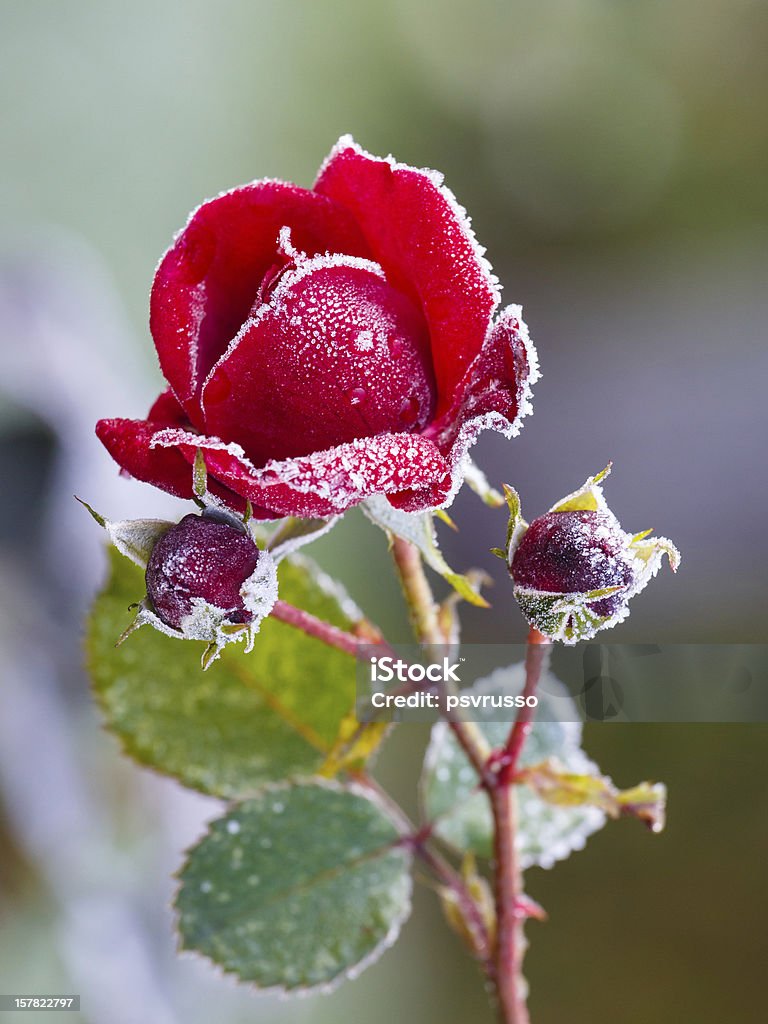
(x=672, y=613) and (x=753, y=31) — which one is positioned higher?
(x=753, y=31)

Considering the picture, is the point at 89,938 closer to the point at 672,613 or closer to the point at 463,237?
the point at 463,237

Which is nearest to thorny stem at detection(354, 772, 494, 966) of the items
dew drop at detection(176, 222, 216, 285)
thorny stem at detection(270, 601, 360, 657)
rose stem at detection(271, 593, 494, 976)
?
rose stem at detection(271, 593, 494, 976)

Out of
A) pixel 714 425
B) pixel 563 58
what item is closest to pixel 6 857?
pixel 714 425

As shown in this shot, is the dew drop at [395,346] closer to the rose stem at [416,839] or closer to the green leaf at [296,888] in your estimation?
the rose stem at [416,839]

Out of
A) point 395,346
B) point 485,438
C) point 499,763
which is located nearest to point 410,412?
point 395,346

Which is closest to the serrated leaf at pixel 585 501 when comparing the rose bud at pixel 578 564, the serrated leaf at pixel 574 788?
the rose bud at pixel 578 564

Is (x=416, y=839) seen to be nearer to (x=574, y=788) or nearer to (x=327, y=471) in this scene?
(x=574, y=788)

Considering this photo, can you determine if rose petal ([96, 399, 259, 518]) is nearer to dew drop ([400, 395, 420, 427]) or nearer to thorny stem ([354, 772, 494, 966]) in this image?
dew drop ([400, 395, 420, 427])
